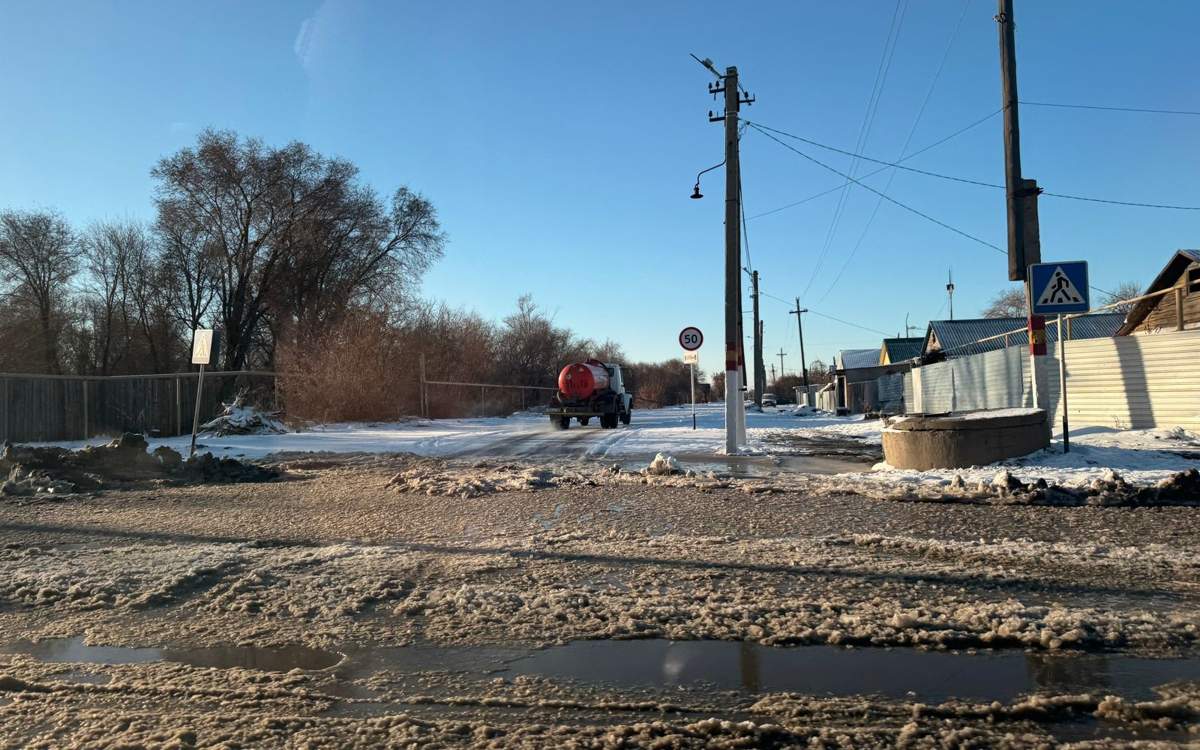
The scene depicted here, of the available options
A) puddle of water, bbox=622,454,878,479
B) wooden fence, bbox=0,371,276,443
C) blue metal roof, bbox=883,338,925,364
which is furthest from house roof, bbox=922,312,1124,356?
wooden fence, bbox=0,371,276,443

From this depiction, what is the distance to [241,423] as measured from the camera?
22.8 m

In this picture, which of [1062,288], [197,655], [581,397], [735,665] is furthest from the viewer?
[581,397]

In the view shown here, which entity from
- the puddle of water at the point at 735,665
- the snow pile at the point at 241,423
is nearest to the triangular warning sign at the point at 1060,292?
the puddle of water at the point at 735,665

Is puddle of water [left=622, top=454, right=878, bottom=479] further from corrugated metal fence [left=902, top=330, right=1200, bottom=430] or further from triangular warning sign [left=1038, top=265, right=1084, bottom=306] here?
triangular warning sign [left=1038, top=265, right=1084, bottom=306]

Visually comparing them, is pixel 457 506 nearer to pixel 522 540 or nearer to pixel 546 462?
pixel 522 540

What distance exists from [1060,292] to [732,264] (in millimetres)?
6624

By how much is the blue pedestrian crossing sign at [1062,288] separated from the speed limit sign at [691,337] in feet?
41.2

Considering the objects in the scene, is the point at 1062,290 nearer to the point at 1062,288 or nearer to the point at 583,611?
the point at 1062,288

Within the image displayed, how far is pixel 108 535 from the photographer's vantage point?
307 inches

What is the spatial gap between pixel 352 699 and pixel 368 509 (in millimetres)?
5896

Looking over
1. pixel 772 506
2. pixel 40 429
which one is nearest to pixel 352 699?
pixel 772 506

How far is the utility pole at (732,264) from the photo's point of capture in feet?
52.7

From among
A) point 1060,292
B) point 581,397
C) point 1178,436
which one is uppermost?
point 1060,292

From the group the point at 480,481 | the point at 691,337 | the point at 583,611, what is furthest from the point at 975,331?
the point at 583,611
